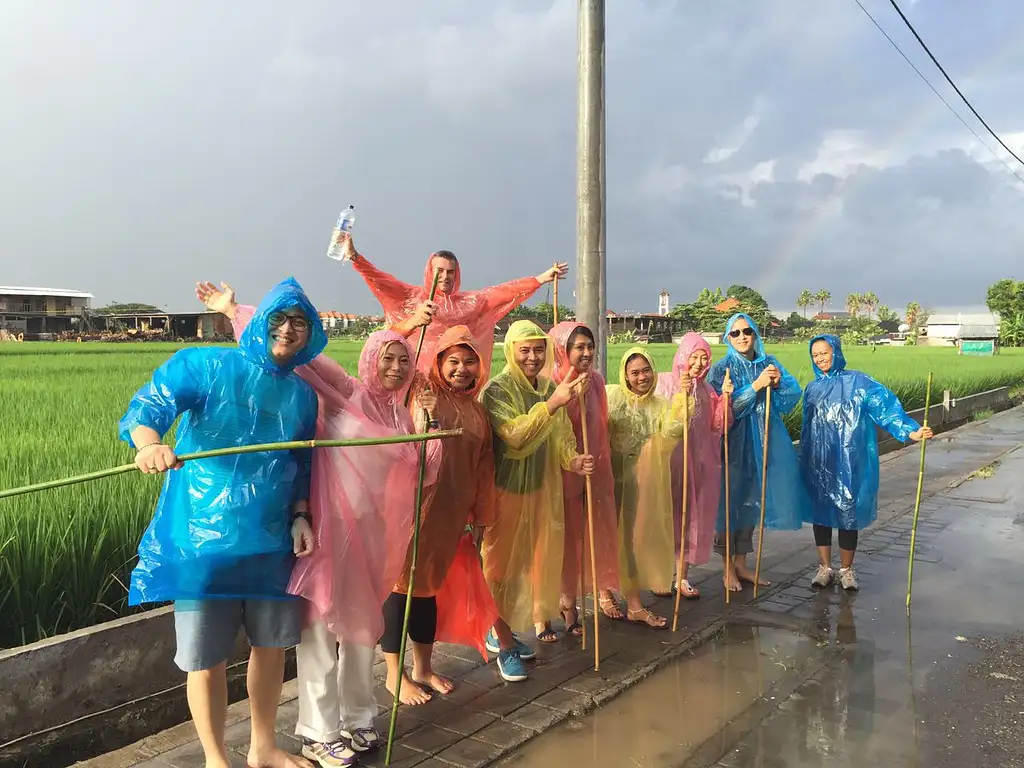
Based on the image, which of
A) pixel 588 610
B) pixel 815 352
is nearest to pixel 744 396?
pixel 815 352

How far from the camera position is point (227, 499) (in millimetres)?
2441

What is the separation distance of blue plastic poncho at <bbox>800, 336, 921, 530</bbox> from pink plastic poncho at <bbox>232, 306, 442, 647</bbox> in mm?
2937

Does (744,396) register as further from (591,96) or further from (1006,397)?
(1006,397)

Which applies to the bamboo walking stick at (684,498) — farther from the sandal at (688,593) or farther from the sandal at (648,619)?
the sandal at (688,593)

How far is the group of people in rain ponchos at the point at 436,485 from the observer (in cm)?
249

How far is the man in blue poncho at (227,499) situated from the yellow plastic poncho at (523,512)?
3.61ft

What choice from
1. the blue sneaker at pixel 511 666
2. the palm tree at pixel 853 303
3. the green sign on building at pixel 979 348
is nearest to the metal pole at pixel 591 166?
the blue sneaker at pixel 511 666

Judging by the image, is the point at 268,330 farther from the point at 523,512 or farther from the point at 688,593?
the point at 688,593

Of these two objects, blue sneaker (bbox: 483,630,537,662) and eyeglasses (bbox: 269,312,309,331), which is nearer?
eyeglasses (bbox: 269,312,309,331)

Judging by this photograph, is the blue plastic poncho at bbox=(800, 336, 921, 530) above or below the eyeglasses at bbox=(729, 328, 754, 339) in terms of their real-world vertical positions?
below

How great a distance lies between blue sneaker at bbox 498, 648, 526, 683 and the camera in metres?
3.54

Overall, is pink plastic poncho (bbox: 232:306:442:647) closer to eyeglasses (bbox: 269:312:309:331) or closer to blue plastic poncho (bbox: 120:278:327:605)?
blue plastic poncho (bbox: 120:278:327:605)

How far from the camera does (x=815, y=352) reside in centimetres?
494

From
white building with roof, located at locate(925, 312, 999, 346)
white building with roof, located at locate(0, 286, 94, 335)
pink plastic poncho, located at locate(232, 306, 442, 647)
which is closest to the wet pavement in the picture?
pink plastic poncho, located at locate(232, 306, 442, 647)
